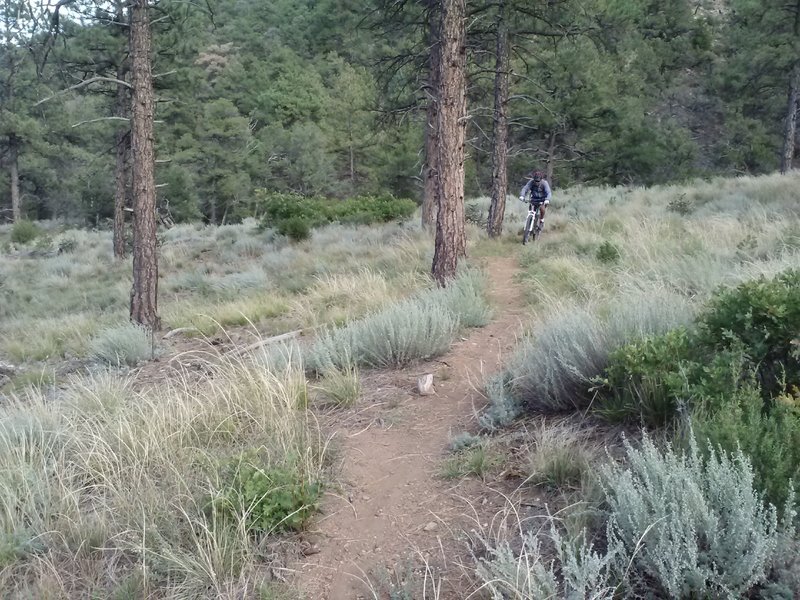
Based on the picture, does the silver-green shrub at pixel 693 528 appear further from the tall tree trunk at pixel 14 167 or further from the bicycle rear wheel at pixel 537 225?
the tall tree trunk at pixel 14 167

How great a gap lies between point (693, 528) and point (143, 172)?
932cm

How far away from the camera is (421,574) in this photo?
2.79 m

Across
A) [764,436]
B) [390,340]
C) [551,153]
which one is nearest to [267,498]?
[764,436]

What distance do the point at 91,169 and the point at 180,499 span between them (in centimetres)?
4053

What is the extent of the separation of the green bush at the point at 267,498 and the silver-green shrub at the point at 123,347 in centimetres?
527

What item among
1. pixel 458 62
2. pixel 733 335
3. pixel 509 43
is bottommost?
pixel 733 335

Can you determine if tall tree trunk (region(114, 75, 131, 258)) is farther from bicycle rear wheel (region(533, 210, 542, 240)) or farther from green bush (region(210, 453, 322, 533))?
green bush (region(210, 453, 322, 533))

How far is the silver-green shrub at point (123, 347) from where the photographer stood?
8.12 m

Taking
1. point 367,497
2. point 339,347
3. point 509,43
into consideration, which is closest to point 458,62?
point 339,347

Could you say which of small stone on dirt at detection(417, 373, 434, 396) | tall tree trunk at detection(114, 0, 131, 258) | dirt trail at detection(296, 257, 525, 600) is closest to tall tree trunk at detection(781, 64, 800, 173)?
tall tree trunk at detection(114, 0, 131, 258)

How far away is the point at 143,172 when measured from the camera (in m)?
9.63

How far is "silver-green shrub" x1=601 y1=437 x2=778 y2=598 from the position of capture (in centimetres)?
219

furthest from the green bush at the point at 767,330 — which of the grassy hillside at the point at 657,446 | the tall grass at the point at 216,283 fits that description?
the tall grass at the point at 216,283

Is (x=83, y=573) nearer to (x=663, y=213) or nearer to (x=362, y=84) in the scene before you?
(x=663, y=213)
